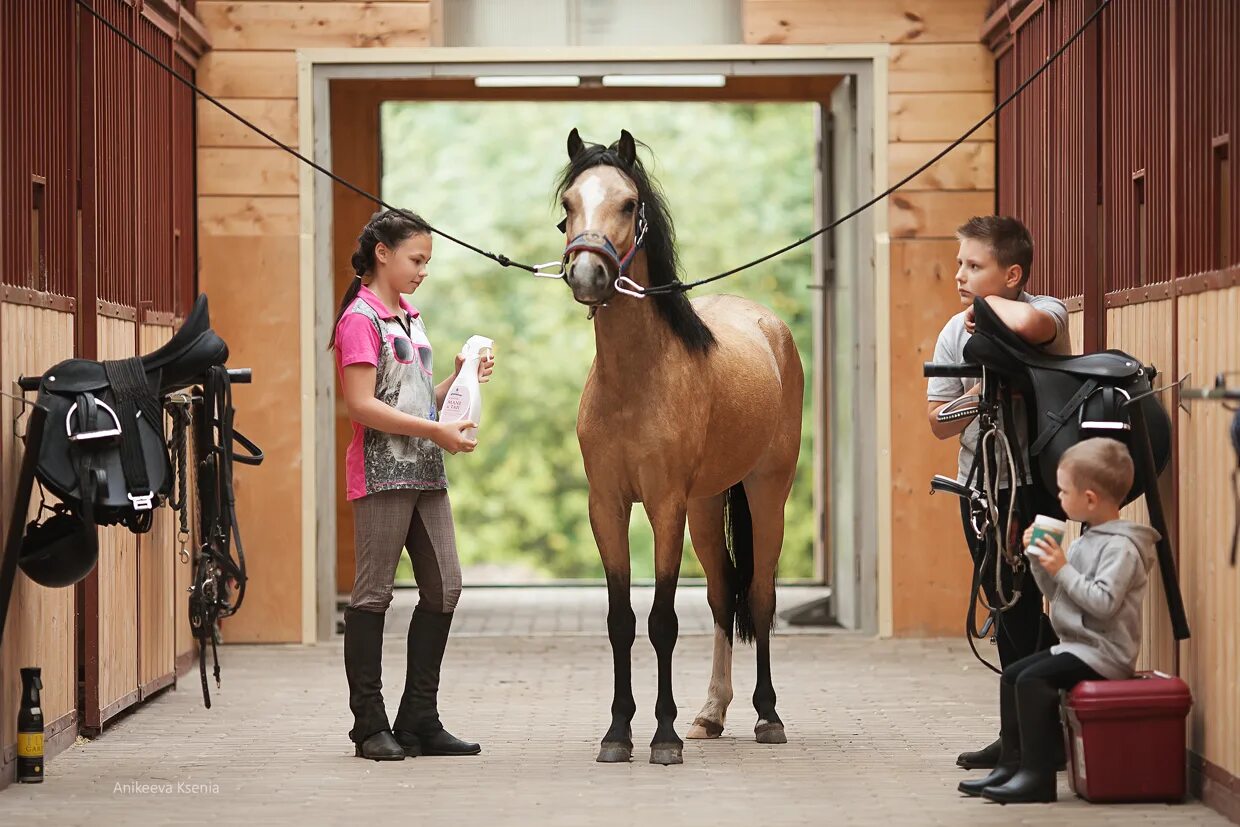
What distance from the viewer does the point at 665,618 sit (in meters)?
5.02

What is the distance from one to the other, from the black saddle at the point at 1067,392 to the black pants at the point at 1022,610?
0.36ft

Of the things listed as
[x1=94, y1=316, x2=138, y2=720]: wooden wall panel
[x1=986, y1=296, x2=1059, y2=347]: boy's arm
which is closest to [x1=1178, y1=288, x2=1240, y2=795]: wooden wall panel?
[x1=986, y1=296, x2=1059, y2=347]: boy's arm

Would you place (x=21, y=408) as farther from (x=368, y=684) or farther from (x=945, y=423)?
(x=945, y=423)

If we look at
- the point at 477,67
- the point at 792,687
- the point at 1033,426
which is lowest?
the point at 792,687

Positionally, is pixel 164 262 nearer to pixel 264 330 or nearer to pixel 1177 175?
pixel 264 330

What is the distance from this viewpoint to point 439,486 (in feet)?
16.6

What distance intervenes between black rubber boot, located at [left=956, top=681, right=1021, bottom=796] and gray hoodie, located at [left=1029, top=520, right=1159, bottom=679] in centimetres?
29

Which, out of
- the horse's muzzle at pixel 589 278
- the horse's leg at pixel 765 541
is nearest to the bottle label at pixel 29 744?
the horse's muzzle at pixel 589 278

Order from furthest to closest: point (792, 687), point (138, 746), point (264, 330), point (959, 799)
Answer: point (264, 330) < point (792, 687) < point (138, 746) < point (959, 799)

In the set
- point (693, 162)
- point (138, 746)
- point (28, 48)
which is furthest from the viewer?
point (693, 162)

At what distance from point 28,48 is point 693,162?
15941mm

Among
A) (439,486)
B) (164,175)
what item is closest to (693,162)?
(164,175)

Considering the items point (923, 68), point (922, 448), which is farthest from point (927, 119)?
point (922, 448)

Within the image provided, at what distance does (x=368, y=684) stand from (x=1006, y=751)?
6.14 feet
